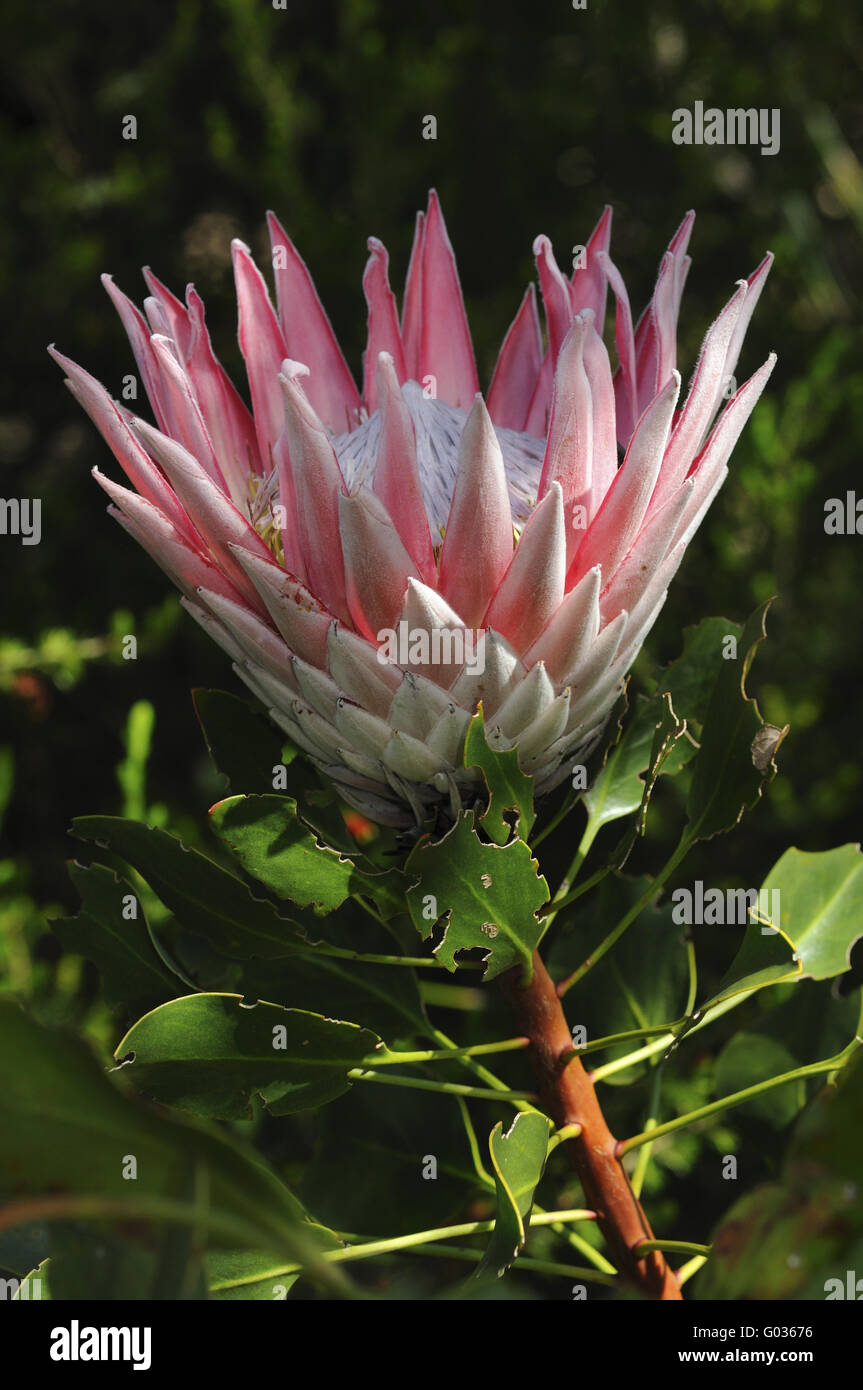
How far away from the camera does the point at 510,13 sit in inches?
88.5

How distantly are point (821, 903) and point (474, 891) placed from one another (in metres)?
0.30

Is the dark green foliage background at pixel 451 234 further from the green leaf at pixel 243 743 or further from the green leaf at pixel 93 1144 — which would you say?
the green leaf at pixel 93 1144

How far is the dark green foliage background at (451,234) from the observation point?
1895 millimetres

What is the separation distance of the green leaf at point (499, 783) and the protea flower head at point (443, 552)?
2cm

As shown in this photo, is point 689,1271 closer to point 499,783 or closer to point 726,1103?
point 726,1103

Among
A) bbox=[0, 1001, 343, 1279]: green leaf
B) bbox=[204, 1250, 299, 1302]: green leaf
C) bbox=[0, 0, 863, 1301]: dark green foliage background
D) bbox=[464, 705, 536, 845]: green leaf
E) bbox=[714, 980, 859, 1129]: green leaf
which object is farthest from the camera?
bbox=[0, 0, 863, 1301]: dark green foliage background

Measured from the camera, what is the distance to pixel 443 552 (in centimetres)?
57

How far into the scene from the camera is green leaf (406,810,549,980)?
1.87 ft

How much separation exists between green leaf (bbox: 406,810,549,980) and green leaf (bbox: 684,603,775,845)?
5.1 inches

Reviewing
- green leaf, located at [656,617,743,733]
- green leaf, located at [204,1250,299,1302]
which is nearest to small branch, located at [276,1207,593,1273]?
green leaf, located at [204,1250,299,1302]

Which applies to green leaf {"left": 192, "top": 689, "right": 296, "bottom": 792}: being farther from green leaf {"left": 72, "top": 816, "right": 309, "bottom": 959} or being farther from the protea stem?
the protea stem

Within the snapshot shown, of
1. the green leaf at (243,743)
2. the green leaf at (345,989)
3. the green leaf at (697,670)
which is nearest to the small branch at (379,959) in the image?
the green leaf at (345,989)

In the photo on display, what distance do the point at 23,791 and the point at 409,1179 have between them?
1.53 m
